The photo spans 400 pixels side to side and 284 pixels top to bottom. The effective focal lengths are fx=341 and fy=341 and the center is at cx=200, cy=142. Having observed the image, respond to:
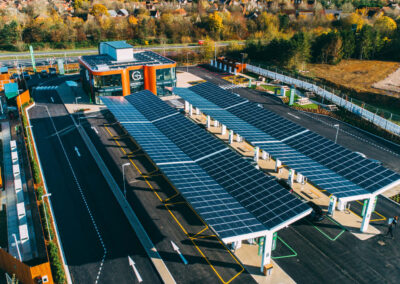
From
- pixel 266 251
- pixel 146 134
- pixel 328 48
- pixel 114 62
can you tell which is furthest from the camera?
pixel 328 48

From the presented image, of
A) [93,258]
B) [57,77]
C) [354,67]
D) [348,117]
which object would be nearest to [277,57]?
[354,67]

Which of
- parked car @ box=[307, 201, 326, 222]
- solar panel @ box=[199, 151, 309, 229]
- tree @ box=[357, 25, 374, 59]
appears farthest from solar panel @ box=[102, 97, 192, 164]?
tree @ box=[357, 25, 374, 59]

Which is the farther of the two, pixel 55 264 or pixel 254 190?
pixel 254 190

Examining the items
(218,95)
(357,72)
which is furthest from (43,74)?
(357,72)

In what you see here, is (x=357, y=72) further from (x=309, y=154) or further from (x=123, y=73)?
(x=123, y=73)

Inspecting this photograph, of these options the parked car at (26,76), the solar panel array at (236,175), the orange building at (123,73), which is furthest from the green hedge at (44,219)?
the parked car at (26,76)

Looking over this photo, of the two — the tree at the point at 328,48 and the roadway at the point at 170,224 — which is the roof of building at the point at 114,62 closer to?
the roadway at the point at 170,224

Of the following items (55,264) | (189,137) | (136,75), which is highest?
(136,75)
